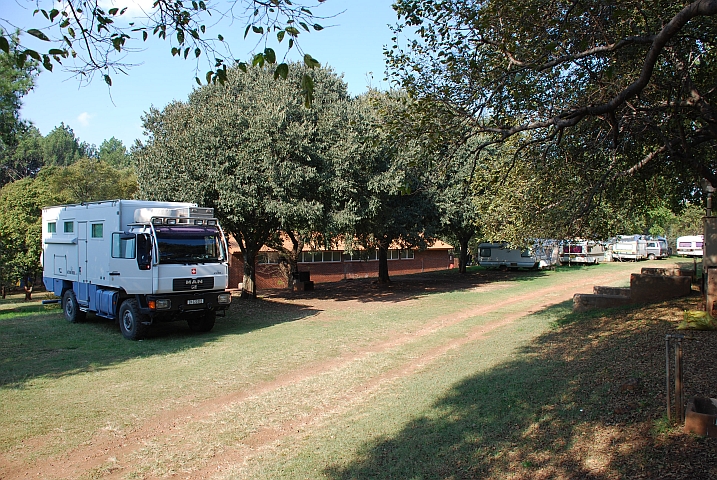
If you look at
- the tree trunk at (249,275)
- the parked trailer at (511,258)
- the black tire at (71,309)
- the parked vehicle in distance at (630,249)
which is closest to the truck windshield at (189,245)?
the black tire at (71,309)

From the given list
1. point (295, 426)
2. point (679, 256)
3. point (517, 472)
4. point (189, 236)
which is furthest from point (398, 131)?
point (679, 256)

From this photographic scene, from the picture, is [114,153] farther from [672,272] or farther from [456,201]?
[672,272]

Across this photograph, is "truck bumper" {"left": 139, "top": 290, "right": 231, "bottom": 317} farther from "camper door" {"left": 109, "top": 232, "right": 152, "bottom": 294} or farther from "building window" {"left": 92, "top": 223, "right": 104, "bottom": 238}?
"building window" {"left": 92, "top": 223, "right": 104, "bottom": 238}

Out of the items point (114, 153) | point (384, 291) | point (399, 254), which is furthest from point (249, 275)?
point (114, 153)

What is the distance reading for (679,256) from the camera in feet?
203

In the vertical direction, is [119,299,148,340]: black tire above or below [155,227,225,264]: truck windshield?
below

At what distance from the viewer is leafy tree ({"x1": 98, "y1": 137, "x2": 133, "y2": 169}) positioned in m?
89.4

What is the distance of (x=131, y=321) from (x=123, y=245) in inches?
78.0

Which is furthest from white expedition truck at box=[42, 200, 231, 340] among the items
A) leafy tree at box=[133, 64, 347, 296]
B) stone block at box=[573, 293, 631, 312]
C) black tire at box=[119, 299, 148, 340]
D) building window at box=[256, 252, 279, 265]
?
building window at box=[256, 252, 279, 265]

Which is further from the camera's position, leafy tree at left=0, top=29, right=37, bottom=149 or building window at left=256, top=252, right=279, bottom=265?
building window at left=256, top=252, right=279, bottom=265

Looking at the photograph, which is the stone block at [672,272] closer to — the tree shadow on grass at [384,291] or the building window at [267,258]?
the tree shadow on grass at [384,291]

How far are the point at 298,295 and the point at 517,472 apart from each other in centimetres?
2185

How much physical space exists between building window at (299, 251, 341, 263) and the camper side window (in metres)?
25.5

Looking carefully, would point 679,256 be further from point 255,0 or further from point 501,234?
point 255,0
